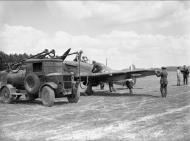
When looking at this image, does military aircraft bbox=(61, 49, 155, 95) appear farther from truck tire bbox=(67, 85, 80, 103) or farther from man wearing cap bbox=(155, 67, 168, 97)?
truck tire bbox=(67, 85, 80, 103)

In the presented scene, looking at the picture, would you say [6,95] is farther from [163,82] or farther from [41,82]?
[163,82]

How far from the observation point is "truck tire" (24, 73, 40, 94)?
14.9 metres

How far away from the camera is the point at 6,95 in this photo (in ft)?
53.9

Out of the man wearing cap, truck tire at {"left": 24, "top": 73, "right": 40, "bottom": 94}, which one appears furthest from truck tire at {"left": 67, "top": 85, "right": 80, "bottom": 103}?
the man wearing cap

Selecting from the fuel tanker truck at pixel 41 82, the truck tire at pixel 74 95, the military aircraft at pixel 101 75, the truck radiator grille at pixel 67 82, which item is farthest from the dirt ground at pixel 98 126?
the military aircraft at pixel 101 75

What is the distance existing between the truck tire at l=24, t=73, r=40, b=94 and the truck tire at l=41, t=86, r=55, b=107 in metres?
0.56

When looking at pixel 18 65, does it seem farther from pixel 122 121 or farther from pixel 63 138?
pixel 63 138

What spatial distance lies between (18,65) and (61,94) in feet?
12.8

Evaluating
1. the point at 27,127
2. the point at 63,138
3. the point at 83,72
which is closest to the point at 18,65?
the point at 83,72

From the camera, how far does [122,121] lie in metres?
9.67

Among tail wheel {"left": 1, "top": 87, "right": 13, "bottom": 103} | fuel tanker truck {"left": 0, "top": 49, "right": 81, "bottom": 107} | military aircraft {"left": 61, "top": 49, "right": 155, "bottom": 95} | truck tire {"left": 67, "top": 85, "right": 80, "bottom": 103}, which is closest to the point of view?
fuel tanker truck {"left": 0, "top": 49, "right": 81, "bottom": 107}

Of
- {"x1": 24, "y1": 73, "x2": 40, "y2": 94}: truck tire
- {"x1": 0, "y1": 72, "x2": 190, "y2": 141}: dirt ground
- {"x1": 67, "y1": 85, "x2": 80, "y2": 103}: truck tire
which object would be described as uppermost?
{"x1": 24, "y1": 73, "x2": 40, "y2": 94}: truck tire

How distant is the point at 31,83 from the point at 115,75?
746cm

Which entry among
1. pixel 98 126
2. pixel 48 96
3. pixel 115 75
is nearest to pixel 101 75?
pixel 115 75
